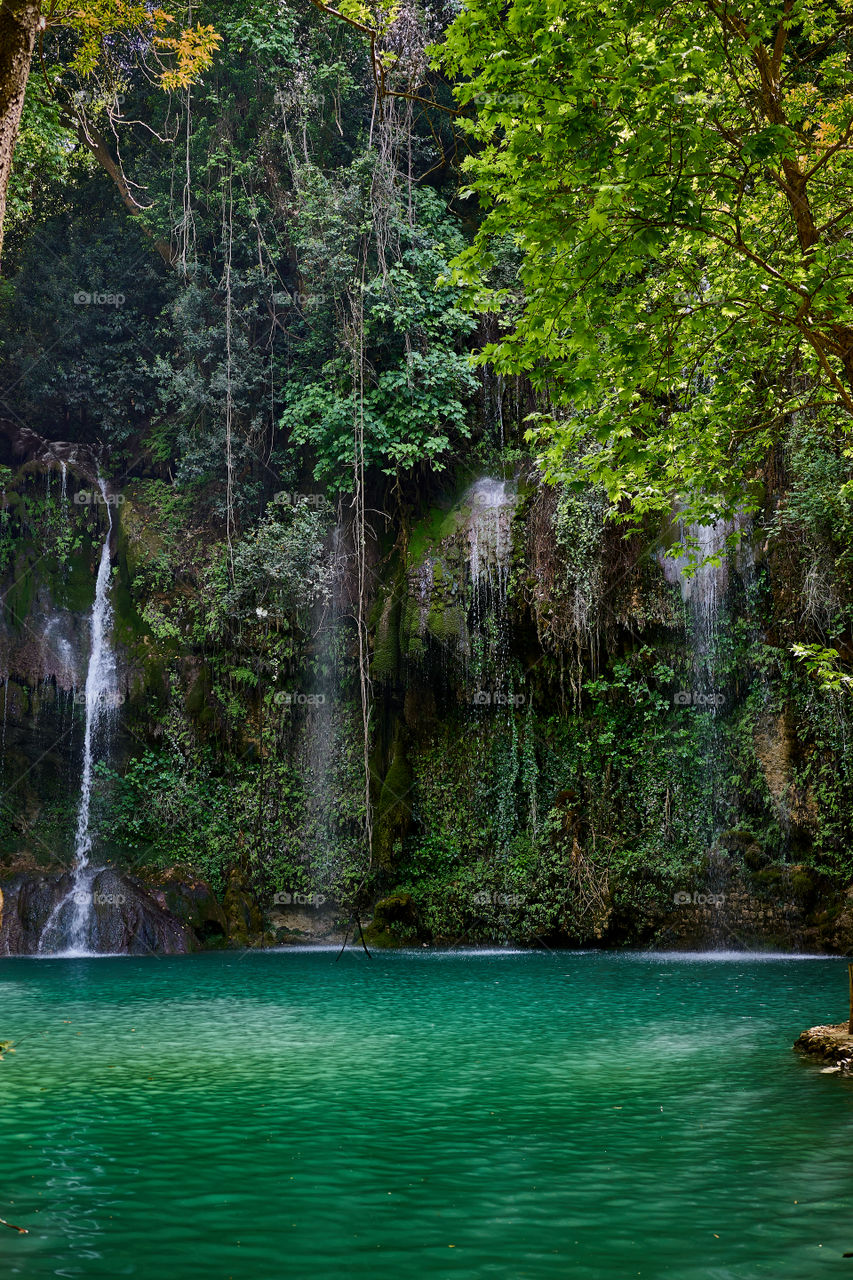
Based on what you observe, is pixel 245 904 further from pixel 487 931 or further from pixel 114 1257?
pixel 114 1257

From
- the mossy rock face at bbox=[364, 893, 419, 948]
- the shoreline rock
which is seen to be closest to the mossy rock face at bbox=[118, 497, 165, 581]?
the mossy rock face at bbox=[364, 893, 419, 948]

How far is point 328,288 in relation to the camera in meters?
17.5

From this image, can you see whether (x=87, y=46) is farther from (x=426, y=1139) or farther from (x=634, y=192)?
(x=426, y=1139)

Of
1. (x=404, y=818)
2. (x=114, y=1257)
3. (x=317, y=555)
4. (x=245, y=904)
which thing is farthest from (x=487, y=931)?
(x=114, y=1257)

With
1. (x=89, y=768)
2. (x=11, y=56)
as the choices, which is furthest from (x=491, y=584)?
(x=11, y=56)

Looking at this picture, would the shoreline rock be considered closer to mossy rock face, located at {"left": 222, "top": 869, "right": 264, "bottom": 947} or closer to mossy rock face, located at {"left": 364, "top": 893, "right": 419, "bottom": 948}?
mossy rock face, located at {"left": 364, "top": 893, "right": 419, "bottom": 948}

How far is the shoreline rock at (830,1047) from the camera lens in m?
6.43

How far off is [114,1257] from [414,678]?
1261cm

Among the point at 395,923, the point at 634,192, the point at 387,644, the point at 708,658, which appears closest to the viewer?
the point at 634,192

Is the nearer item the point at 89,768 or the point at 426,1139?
the point at 426,1139

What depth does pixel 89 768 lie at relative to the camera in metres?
17.2

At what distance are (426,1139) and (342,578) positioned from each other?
13.1 m

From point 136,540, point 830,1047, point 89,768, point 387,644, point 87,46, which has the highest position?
point 87,46

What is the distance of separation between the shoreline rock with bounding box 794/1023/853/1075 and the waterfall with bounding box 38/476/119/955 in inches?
425
